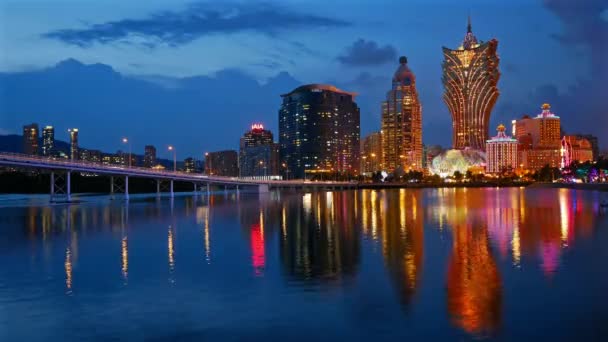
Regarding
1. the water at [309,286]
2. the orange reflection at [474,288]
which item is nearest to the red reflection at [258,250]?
the water at [309,286]

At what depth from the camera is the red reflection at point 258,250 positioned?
22.4 meters

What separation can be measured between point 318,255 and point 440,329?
39.2 feet

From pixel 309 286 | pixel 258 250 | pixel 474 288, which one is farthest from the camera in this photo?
pixel 258 250

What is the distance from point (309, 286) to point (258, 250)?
9301mm

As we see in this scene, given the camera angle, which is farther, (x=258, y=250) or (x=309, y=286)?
(x=258, y=250)

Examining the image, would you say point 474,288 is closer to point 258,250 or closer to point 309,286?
point 309,286

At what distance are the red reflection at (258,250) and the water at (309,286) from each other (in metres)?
0.10

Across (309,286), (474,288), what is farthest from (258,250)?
(474,288)

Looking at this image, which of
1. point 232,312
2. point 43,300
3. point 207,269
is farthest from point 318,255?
point 43,300

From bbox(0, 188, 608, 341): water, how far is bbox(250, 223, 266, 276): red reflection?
3.8 inches

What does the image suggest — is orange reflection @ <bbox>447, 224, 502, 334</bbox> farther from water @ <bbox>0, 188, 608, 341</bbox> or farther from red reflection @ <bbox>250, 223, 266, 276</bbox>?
red reflection @ <bbox>250, 223, 266, 276</bbox>

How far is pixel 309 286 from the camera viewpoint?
18516 mm

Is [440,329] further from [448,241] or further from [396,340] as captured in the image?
[448,241]

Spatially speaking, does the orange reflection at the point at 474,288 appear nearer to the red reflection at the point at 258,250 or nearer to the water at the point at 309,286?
the water at the point at 309,286
